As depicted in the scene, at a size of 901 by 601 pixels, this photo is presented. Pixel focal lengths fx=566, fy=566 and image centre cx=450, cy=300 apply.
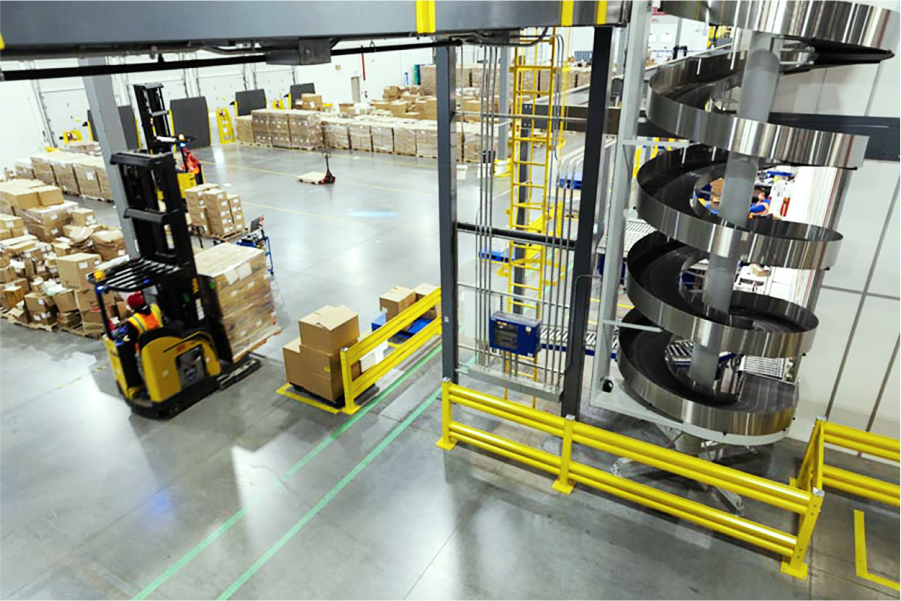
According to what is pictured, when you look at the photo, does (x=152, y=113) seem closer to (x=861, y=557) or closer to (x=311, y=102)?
(x=861, y=557)

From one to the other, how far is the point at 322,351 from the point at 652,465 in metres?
3.78

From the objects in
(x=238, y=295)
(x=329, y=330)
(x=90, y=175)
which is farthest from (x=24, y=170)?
(x=329, y=330)

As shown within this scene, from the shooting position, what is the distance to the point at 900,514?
5438mm

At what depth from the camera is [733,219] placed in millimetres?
3955

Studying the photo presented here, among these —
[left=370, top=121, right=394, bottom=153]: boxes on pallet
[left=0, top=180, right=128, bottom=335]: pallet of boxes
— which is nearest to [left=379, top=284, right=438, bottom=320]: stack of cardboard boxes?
[left=0, top=180, right=128, bottom=335]: pallet of boxes

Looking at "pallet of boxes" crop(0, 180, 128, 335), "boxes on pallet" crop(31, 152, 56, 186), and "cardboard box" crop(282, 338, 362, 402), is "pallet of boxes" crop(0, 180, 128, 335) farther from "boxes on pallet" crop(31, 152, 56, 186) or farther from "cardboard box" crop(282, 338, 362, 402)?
"boxes on pallet" crop(31, 152, 56, 186)

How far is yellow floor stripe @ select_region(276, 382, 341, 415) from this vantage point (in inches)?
272

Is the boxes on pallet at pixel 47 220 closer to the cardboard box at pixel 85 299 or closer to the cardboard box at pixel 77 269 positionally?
the cardboard box at pixel 77 269

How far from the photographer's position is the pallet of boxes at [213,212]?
12023mm

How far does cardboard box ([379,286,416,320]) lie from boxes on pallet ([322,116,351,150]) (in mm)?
14310

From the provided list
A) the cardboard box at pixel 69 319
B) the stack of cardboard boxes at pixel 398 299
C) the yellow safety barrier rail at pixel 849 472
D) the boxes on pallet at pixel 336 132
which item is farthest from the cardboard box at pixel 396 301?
the boxes on pallet at pixel 336 132

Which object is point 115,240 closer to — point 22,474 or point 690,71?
point 22,474

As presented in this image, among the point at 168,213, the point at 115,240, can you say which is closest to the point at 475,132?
the point at 115,240

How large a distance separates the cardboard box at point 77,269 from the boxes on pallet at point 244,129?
15.0m
